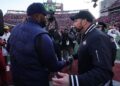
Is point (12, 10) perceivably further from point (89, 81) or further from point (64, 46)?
point (89, 81)

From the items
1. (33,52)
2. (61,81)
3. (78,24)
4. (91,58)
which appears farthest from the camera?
(33,52)

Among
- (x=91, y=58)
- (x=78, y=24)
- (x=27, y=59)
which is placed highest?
(x=78, y=24)

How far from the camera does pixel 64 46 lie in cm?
1622

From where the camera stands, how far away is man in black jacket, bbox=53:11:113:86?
7.17 ft

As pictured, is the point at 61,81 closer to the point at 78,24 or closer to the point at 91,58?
the point at 91,58

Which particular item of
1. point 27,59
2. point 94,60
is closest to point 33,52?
point 27,59

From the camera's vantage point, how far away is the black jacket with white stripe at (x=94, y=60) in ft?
7.39

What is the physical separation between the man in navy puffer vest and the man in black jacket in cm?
49

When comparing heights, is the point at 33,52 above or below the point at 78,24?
below

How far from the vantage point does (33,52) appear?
12.0ft

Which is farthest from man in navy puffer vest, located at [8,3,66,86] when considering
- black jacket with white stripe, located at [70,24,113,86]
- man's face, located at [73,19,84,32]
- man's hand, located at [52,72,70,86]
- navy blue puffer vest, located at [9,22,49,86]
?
man's hand, located at [52,72,70,86]

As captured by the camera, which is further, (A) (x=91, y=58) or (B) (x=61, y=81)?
(A) (x=91, y=58)

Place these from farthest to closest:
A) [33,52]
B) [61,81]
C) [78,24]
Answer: [33,52], [78,24], [61,81]

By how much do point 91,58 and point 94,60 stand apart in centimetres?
27
